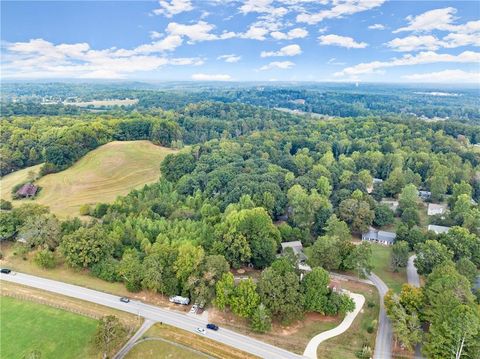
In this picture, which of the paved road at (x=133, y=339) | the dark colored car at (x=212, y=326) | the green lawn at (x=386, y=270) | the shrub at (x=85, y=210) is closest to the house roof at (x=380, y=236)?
the green lawn at (x=386, y=270)

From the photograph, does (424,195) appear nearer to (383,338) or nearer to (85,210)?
(383,338)

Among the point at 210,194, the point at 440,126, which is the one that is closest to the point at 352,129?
the point at 440,126

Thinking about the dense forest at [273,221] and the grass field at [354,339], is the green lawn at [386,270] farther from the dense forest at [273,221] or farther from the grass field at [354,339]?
the grass field at [354,339]

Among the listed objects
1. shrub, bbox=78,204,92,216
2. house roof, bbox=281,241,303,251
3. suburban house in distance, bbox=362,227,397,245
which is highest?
shrub, bbox=78,204,92,216

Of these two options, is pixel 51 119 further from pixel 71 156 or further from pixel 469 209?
pixel 469 209

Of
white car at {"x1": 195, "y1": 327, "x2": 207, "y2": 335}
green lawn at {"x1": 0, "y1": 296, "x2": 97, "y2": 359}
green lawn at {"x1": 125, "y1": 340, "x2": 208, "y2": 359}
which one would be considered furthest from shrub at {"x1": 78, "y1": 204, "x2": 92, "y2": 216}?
white car at {"x1": 195, "y1": 327, "x2": 207, "y2": 335}

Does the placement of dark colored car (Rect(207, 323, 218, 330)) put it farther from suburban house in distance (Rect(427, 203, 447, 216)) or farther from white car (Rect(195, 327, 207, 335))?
suburban house in distance (Rect(427, 203, 447, 216))

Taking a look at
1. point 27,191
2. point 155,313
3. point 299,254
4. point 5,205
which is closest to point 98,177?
point 27,191
